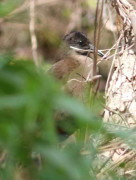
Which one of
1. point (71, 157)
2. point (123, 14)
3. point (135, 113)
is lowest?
point (135, 113)

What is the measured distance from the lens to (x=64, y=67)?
475cm

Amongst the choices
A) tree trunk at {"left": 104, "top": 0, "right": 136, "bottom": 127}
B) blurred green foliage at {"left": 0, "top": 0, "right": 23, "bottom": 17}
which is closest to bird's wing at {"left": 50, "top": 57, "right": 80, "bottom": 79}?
tree trunk at {"left": 104, "top": 0, "right": 136, "bottom": 127}

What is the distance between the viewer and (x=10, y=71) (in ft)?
5.67

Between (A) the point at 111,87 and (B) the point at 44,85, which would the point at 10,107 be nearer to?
(B) the point at 44,85

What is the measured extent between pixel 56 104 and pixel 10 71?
154 mm

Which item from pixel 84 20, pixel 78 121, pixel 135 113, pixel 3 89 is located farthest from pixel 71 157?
pixel 84 20

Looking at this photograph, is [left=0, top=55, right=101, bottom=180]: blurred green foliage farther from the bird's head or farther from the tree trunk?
the bird's head

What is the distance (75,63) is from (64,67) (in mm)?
165

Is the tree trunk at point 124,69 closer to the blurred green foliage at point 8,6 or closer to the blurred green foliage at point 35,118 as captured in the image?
the blurred green foliage at point 8,6

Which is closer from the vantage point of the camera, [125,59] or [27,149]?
[27,149]

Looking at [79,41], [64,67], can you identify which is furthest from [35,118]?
[79,41]

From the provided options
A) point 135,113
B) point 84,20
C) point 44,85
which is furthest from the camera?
point 84,20

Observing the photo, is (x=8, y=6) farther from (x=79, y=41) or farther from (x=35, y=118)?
(x=79, y=41)

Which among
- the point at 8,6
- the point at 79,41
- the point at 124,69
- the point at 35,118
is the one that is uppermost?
the point at 8,6
